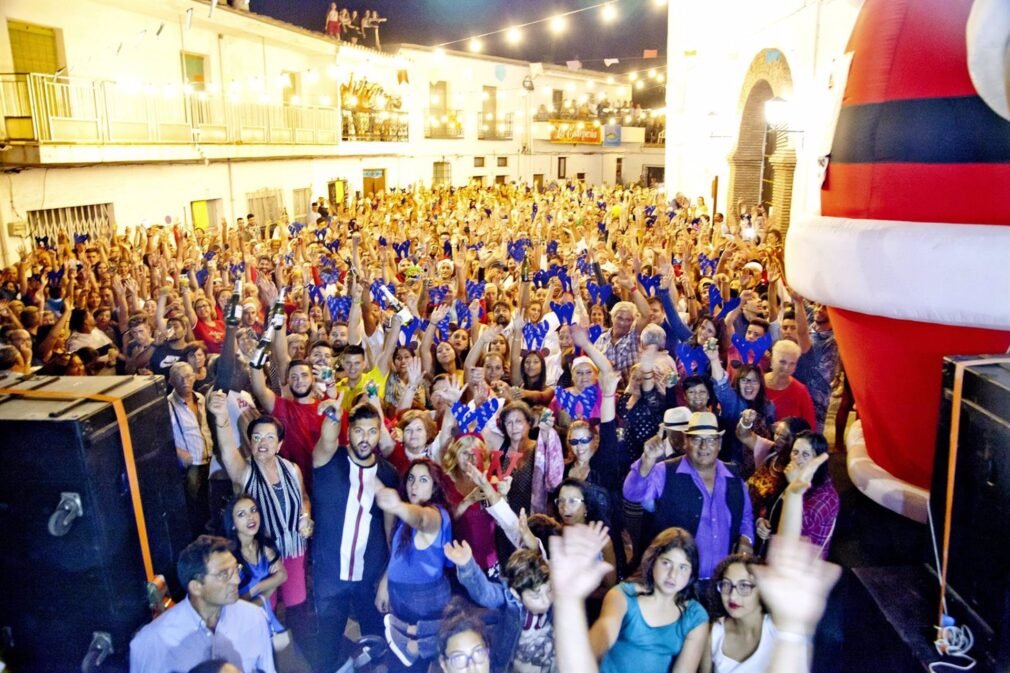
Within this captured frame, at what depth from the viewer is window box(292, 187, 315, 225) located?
2038 centimetres

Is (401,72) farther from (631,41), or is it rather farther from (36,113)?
(36,113)

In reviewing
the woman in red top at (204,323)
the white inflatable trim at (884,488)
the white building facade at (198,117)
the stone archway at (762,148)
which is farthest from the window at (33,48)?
the white inflatable trim at (884,488)

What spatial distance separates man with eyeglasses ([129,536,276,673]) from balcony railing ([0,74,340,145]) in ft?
33.1

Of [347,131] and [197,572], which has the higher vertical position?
[347,131]

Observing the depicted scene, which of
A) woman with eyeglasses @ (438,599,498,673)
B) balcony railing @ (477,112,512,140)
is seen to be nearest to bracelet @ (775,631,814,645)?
woman with eyeglasses @ (438,599,498,673)

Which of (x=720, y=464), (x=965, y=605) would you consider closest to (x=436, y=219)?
(x=720, y=464)

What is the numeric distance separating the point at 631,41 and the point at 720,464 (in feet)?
115

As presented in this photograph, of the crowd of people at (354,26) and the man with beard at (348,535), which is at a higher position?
the crowd of people at (354,26)

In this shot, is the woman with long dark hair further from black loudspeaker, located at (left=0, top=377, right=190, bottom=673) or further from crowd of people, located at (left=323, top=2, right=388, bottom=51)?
crowd of people, located at (left=323, top=2, right=388, bottom=51)

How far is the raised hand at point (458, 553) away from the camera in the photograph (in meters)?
3.15

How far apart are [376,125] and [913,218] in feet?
76.3

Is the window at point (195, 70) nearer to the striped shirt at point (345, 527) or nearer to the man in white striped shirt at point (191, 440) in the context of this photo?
the man in white striped shirt at point (191, 440)

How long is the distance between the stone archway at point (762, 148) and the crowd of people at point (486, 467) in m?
4.82

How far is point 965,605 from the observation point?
2.38 meters
